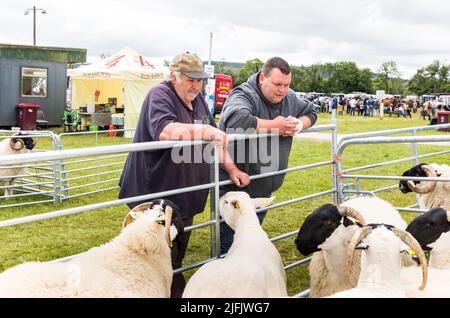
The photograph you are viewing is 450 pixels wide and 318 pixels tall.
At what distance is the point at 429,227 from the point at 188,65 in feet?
6.29

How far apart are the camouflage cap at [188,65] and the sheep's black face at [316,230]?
121cm

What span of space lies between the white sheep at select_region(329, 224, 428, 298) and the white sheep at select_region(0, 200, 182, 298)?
1.01 m

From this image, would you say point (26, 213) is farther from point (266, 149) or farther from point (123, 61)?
point (123, 61)

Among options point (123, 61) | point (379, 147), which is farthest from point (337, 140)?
point (123, 61)

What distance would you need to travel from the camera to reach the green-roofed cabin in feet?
63.3

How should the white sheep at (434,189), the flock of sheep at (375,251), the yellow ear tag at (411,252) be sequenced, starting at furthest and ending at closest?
the white sheep at (434,189)
the yellow ear tag at (411,252)
the flock of sheep at (375,251)

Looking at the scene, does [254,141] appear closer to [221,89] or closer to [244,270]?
[244,270]

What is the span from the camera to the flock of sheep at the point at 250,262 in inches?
95.5

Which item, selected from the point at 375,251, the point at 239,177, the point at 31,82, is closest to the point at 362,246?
the point at 375,251

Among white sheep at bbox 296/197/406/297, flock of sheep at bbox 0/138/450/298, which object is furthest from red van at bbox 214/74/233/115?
flock of sheep at bbox 0/138/450/298

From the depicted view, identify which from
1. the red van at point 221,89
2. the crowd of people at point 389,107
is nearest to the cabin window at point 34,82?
the red van at point 221,89

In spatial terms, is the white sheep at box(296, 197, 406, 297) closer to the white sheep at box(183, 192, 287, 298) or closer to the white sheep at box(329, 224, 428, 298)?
the white sheep at box(183, 192, 287, 298)

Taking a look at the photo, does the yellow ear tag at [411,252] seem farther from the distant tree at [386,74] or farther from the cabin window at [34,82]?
the distant tree at [386,74]

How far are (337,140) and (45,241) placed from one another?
12.1 ft
